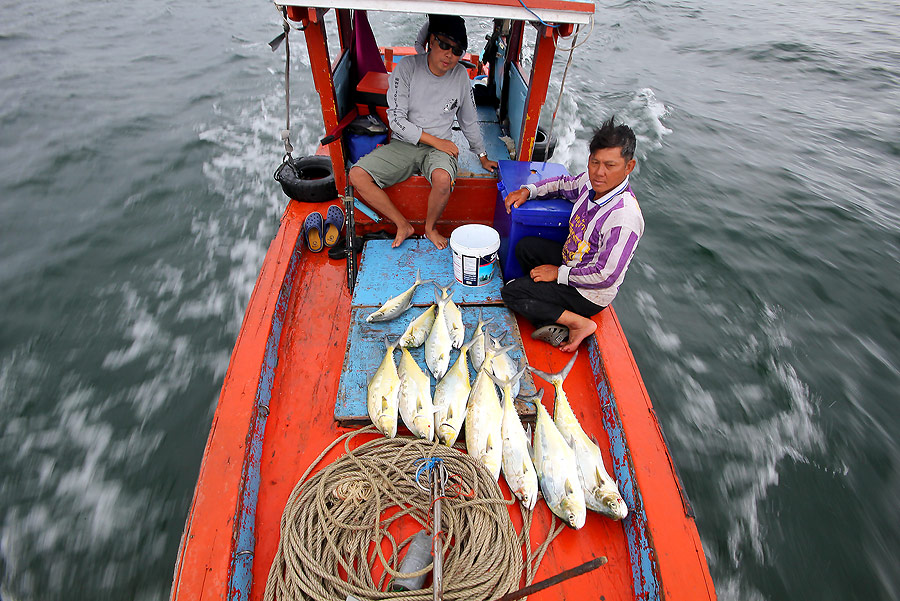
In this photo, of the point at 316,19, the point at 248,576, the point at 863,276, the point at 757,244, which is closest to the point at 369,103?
the point at 316,19

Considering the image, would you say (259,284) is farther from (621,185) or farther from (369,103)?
(621,185)

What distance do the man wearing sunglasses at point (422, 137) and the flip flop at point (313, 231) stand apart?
1.64 ft

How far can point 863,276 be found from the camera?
6941 millimetres

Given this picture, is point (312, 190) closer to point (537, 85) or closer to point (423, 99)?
point (423, 99)

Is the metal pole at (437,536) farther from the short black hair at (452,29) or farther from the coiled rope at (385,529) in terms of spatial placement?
the short black hair at (452,29)

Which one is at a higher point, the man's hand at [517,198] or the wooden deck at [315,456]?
the man's hand at [517,198]

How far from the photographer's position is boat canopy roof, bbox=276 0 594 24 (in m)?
2.78

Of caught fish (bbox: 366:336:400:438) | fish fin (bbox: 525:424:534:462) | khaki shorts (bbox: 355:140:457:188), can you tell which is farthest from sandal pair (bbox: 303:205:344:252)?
fish fin (bbox: 525:424:534:462)

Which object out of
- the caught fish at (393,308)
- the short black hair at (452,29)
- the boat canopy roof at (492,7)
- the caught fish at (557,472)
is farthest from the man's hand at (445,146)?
the caught fish at (557,472)

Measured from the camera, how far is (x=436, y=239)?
14.0ft

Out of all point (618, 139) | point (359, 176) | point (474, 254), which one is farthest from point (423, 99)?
point (618, 139)

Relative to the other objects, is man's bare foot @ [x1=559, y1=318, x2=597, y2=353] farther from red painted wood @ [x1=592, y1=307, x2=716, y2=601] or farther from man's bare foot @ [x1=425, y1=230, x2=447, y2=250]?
man's bare foot @ [x1=425, y1=230, x2=447, y2=250]

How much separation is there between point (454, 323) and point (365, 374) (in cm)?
80

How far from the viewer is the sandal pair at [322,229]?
4.19m
